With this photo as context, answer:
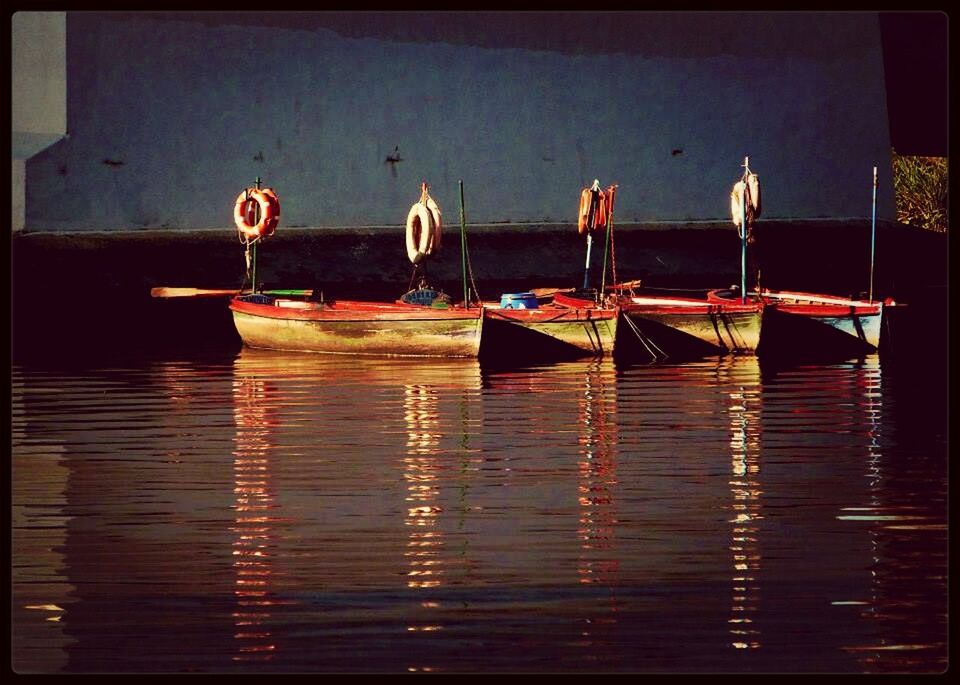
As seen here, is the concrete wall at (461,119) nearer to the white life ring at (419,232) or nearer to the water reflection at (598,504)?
the white life ring at (419,232)

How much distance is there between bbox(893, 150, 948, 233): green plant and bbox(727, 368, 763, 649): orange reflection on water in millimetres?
27204

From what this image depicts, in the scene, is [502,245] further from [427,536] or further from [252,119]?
[427,536]

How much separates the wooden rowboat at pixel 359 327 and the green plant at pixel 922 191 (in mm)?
21947

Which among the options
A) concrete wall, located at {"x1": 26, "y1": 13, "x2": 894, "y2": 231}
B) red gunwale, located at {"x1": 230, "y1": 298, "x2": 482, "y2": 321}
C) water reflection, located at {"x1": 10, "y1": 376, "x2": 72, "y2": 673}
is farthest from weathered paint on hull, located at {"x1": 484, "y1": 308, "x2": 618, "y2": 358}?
water reflection, located at {"x1": 10, "y1": 376, "x2": 72, "y2": 673}

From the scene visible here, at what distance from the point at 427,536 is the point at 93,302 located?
74.0ft

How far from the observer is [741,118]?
38.0 m

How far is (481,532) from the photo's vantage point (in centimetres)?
1272

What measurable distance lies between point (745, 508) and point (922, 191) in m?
35.6

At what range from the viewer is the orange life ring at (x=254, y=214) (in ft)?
98.3

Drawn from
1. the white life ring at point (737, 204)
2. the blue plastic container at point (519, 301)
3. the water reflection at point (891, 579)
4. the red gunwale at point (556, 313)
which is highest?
the white life ring at point (737, 204)

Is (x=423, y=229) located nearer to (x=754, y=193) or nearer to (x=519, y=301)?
(x=519, y=301)

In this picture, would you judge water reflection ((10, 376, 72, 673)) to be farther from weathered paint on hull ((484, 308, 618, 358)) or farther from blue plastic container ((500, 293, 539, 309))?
blue plastic container ((500, 293, 539, 309))

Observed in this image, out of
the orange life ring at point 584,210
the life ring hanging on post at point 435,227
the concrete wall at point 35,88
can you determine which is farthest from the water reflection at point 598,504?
the concrete wall at point 35,88

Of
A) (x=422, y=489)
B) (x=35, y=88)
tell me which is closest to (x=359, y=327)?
(x=35, y=88)
